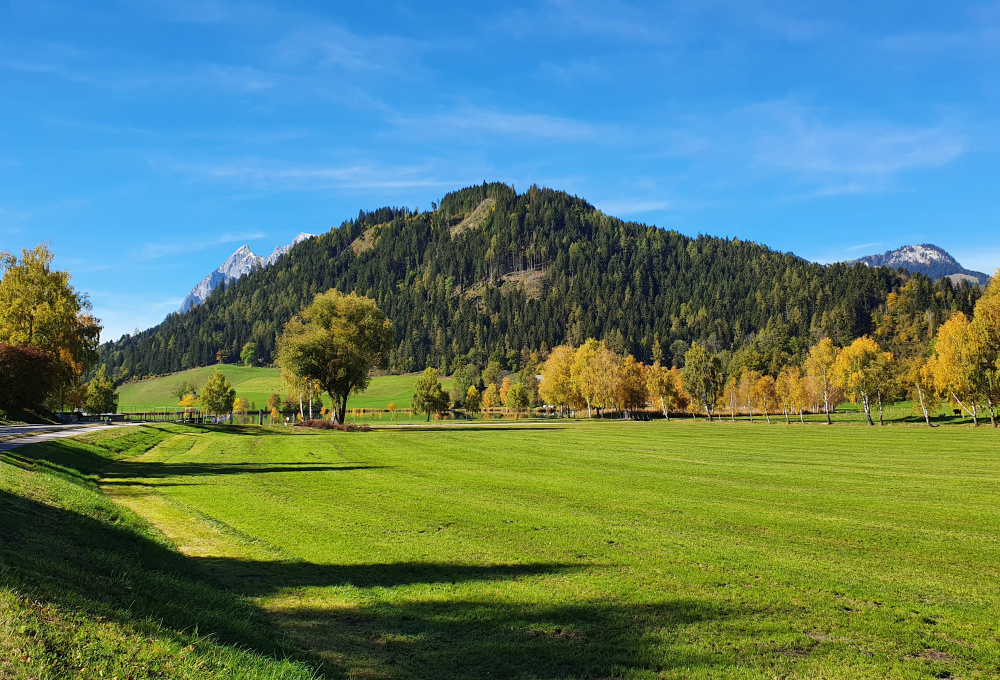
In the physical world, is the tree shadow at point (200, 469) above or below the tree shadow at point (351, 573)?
below

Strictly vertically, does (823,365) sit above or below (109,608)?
above

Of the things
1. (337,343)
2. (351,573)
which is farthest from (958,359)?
(351,573)

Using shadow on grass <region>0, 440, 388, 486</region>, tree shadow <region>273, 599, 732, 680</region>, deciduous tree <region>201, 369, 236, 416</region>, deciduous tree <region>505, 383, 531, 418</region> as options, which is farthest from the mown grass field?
deciduous tree <region>505, 383, 531, 418</region>

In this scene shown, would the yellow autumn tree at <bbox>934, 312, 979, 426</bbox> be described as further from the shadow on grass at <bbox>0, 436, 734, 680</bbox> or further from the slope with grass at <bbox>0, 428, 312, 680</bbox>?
the slope with grass at <bbox>0, 428, 312, 680</bbox>

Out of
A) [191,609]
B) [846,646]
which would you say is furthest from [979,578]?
[191,609]

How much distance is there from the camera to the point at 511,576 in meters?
10.9

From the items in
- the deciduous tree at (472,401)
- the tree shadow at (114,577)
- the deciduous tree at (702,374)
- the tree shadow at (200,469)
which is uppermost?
the deciduous tree at (702,374)

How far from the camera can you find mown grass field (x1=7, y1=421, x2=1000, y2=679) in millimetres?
7094

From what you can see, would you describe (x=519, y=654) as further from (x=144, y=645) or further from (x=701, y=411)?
(x=701, y=411)

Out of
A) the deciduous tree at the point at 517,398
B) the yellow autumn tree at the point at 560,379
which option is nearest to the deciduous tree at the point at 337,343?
the yellow autumn tree at the point at 560,379

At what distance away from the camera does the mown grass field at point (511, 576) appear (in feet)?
A: 23.3

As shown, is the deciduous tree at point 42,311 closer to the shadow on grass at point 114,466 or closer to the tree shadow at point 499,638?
the shadow on grass at point 114,466

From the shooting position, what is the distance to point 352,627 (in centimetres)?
845

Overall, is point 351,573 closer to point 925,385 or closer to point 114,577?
point 114,577
